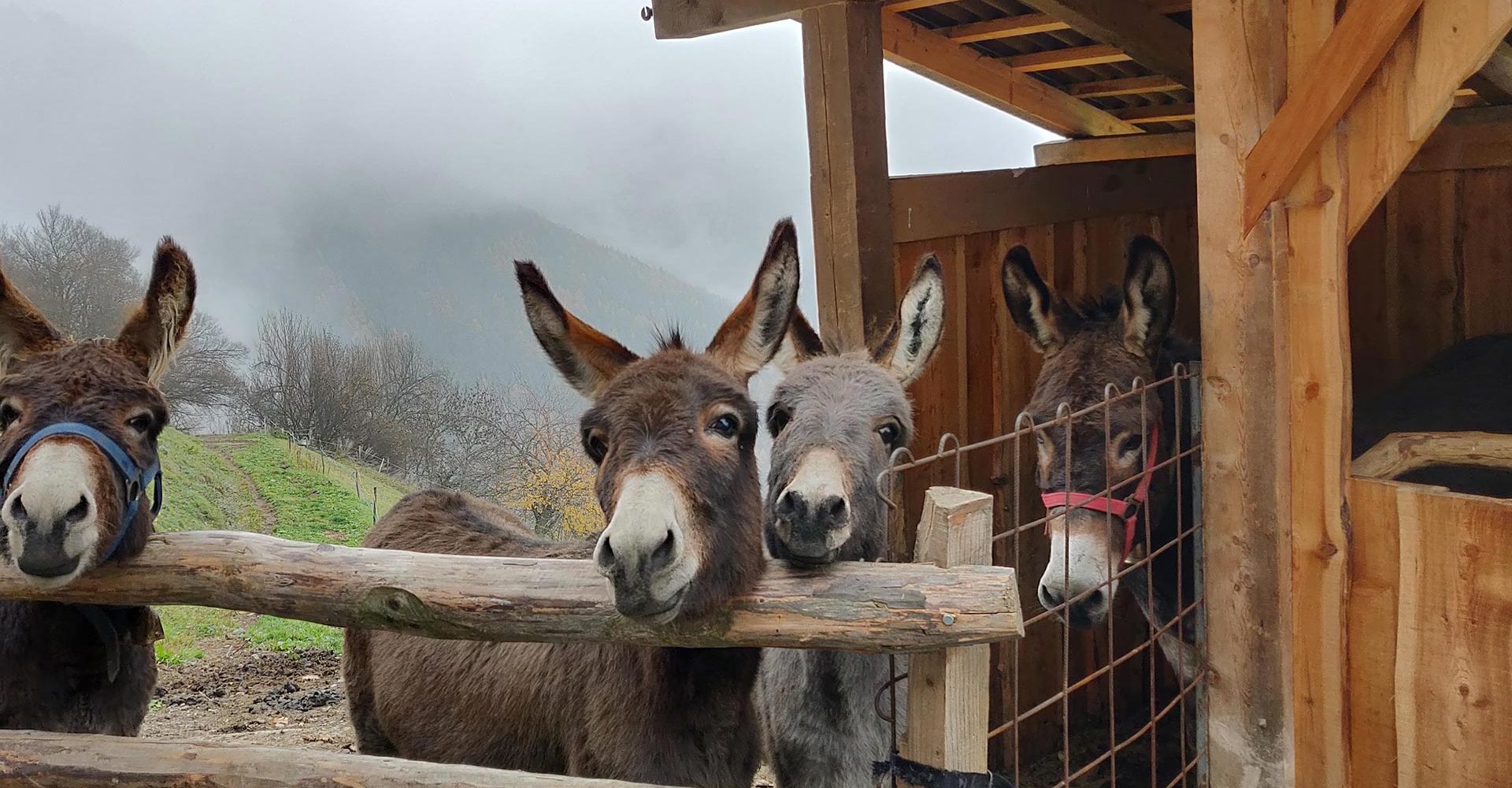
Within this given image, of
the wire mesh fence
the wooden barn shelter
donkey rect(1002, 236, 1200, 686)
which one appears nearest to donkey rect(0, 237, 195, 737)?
the wire mesh fence

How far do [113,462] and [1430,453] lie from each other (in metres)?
3.57

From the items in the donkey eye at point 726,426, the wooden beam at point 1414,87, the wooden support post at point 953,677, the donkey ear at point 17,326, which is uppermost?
→ the wooden beam at point 1414,87

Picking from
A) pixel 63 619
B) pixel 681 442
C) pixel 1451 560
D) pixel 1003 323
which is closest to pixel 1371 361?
pixel 1003 323

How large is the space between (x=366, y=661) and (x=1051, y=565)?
2469 mm

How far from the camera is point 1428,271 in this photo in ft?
16.0

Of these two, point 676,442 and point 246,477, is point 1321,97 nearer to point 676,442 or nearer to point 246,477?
point 676,442

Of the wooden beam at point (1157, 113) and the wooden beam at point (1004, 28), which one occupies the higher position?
the wooden beam at point (1004, 28)

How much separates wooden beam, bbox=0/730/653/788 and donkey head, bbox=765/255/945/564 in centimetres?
69

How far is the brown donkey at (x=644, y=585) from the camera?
199cm

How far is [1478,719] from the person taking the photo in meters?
2.62

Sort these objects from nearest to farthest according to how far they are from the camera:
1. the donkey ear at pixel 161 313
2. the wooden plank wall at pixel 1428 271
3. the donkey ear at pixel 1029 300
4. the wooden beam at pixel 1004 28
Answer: the donkey ear at pixel 161 313
the donkey ear at pixel 1029 300
the wooden plank wall at pixel 1428 271
the wooden beam at pixel 1004 28

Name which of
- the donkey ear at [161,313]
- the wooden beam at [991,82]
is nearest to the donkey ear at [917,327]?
the wooden beam at [991,82]

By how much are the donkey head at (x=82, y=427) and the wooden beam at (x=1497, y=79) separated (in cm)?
491

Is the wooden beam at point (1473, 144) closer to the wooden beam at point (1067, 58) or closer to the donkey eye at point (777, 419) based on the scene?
the wooden beam at point (1067, 58)
